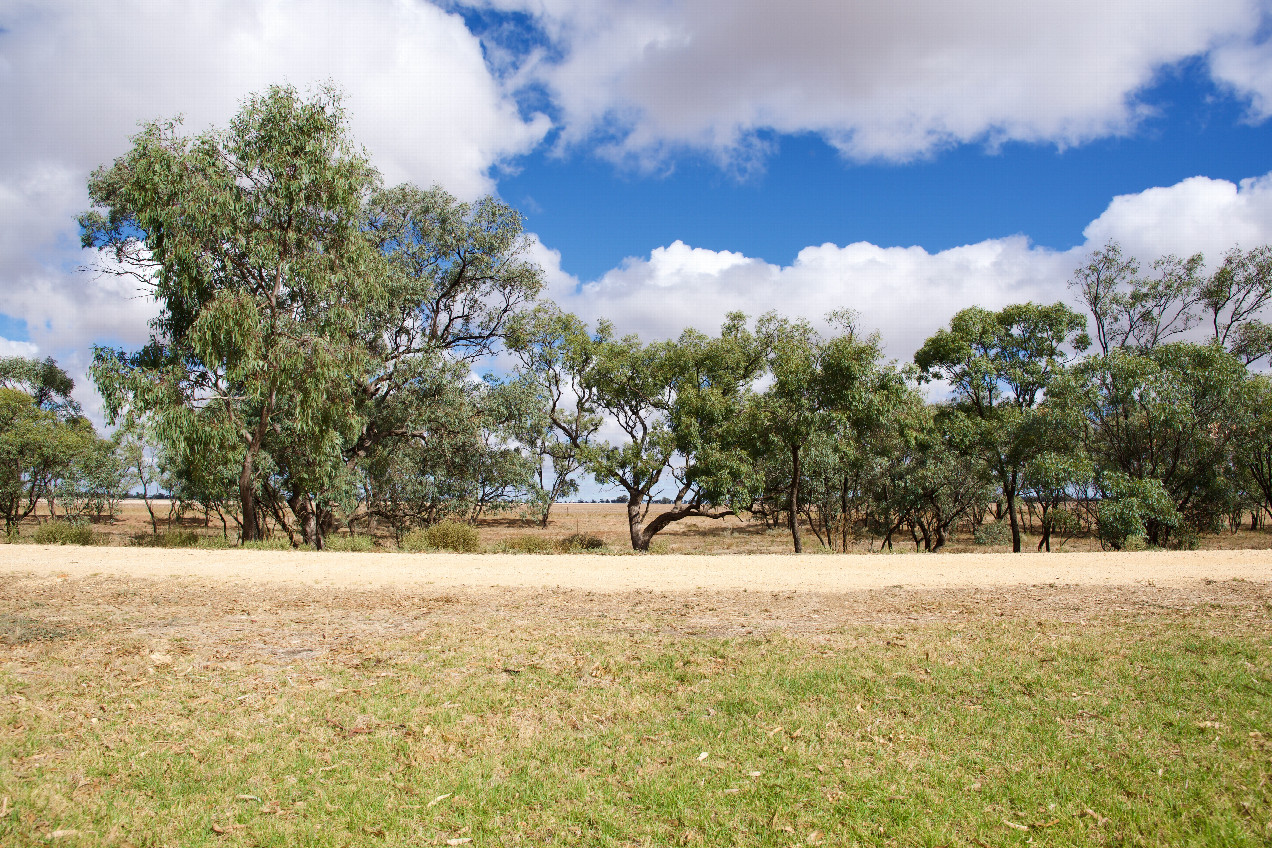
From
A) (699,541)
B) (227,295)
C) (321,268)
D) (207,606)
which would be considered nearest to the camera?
(207,606)

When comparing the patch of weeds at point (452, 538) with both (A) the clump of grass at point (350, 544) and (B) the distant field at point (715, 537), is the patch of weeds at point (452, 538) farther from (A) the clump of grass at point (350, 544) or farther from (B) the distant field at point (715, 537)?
(B) the distant field at point (715, 537)

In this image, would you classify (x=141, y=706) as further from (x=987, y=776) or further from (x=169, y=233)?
(x=169, y=233)

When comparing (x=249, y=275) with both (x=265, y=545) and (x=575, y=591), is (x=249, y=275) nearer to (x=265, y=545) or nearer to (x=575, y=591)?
(x=265, y=545)

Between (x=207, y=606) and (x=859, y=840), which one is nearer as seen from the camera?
(x=859, y=840)

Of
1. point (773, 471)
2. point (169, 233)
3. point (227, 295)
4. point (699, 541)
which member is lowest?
point (699, 541)

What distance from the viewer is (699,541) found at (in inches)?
1692

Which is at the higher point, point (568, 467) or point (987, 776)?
point (568, 467)

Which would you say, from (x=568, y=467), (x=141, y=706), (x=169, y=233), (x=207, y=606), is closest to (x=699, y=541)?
(x=568, y=467)

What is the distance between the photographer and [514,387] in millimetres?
27141

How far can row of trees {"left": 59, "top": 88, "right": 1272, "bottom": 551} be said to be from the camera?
1989cm

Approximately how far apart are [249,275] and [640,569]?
14.9 metres

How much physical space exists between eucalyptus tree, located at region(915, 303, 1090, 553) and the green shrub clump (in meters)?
19.3

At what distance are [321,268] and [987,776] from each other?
21.1 m

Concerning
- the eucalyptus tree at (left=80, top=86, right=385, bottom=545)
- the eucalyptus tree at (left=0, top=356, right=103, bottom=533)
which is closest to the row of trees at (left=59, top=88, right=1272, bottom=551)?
the eucalyptus tree at (left=80, top=86, right=385, bottom=545)
